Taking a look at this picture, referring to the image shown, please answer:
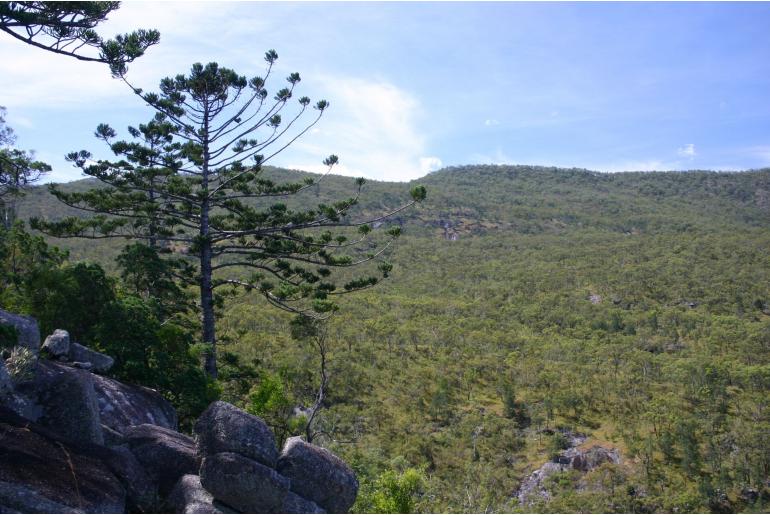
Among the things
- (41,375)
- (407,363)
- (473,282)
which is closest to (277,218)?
(41,375)

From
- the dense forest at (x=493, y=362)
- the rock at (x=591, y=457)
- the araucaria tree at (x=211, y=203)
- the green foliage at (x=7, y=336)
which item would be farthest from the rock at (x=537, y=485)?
the green foliage at (x=7, y=336)

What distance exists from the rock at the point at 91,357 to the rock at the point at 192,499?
8.53 ft

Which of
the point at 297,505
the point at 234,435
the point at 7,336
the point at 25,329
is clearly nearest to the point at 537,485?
the point at 297,505

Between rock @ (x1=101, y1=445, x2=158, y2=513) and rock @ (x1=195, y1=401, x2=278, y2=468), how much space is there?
596mm

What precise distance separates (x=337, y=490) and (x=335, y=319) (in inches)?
1408

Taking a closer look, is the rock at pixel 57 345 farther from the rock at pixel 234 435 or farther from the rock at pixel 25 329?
the rock at pixel 234 435

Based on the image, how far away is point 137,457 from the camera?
5438 mm

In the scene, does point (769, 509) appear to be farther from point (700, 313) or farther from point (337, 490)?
point (700, 313)

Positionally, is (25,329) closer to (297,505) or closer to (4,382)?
(4,382)

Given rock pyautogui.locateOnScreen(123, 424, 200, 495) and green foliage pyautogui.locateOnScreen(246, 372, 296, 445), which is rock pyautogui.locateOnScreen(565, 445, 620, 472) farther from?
rock pyautogui.locateOnScreen(123, 424, 200, 495)

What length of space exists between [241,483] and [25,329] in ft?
10.5

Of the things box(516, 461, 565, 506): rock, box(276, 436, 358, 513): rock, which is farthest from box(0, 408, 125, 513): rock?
box(516, 461, 565, 506): rock

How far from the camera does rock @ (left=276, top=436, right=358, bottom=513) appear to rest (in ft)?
18.1

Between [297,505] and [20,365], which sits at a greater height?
[20,365]
